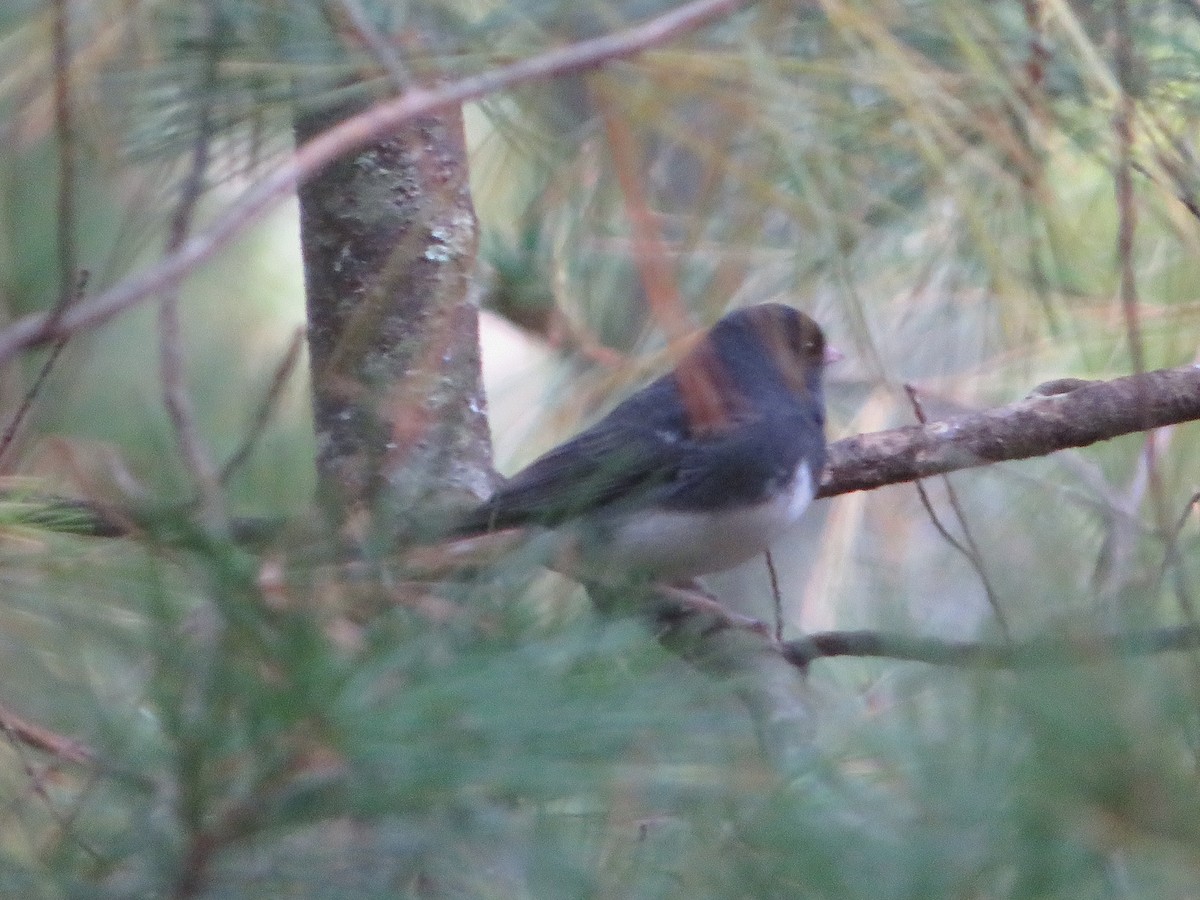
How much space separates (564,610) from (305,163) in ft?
0.63

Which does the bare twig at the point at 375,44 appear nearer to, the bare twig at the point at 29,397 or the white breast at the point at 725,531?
the bare twig at the point at 29,397

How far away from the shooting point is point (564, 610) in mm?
543

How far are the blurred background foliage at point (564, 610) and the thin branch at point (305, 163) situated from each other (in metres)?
0.05

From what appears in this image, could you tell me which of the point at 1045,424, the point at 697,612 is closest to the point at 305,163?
the point at 697,612

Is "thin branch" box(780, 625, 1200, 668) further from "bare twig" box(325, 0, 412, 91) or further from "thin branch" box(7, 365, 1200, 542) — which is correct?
"thin branch" box(7, 365, 1200, 542)

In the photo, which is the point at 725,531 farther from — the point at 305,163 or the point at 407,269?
the point at 305,163

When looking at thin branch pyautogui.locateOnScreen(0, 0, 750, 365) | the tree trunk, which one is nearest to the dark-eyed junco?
the tree trunk

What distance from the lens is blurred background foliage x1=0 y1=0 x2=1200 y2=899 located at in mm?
487

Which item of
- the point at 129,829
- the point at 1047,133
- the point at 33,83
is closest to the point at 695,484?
the point at 1047,133

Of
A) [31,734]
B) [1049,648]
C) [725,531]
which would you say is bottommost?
[725,531]

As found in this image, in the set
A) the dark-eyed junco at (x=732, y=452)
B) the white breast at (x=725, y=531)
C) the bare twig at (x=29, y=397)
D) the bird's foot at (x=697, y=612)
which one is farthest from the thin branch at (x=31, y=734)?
the white breast at (x=725, y=531)

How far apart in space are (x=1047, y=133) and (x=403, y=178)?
54cm

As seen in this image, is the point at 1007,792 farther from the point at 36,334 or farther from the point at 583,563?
the point at 36,334

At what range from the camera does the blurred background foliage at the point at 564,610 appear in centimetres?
49
